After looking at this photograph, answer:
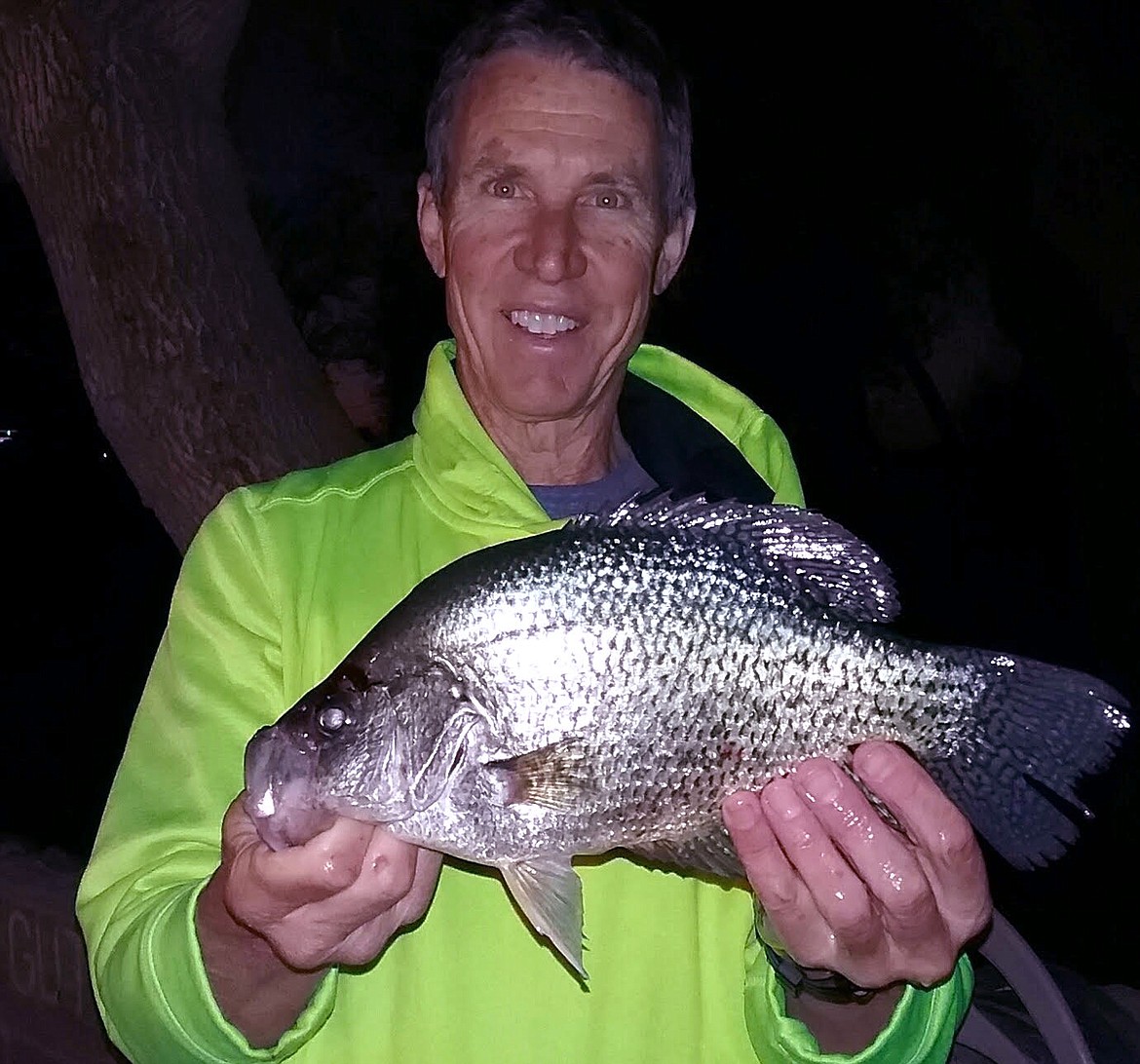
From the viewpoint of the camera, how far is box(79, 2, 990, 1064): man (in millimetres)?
1622

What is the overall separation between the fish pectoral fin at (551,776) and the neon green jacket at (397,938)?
0.85ft

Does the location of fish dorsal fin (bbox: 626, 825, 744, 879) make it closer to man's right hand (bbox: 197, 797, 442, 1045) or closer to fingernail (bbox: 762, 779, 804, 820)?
fingernail (bbox: 762, 779, 804, 820)

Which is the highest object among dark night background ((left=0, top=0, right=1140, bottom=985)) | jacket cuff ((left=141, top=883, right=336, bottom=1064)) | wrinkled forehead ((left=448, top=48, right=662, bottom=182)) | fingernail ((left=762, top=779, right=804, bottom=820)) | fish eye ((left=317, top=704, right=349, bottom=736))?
wrinkled forehead ((left=448, top=48, right=662, bottom=182))

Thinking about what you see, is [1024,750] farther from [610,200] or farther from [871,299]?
[871,299]

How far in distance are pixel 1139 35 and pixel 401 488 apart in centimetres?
566

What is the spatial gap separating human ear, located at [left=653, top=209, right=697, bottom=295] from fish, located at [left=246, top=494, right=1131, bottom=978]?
0.66 m

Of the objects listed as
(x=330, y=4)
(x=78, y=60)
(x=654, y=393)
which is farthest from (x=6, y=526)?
(x=654, y=393)

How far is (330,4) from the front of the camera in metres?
9.09

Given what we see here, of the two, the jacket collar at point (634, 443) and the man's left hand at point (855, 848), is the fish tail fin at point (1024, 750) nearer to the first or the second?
the man's left hand at point (855, 848)

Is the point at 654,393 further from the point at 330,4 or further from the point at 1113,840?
the point at 330,4

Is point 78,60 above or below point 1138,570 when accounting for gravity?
above

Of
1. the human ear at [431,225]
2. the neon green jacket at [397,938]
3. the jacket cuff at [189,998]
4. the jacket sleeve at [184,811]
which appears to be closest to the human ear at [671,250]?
the human ear at [431,225]

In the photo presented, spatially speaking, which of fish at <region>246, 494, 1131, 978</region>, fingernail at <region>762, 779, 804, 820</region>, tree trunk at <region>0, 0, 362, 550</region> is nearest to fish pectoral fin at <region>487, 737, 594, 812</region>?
fish at <region>246, 494, 1131, 978</region>

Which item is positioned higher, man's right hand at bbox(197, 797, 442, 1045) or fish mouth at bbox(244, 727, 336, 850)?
fish mouth at bbox(244, 727, 336, 850)
